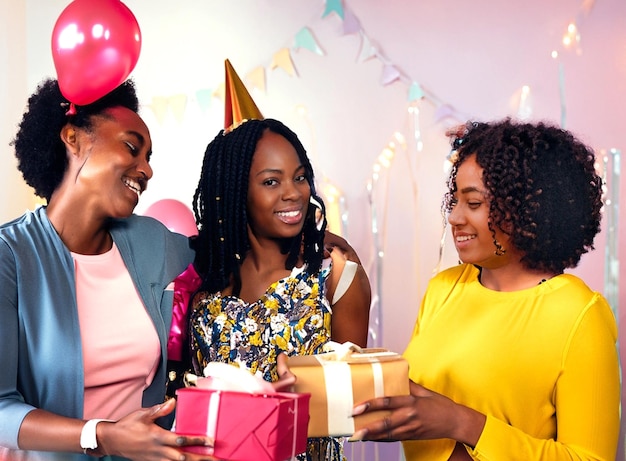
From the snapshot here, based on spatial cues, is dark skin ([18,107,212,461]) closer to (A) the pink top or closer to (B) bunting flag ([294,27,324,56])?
(A) the pink top

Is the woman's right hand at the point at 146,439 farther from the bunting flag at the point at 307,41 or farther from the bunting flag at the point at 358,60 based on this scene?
the bunting flag at the point at 307,41

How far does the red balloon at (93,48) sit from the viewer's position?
1.90 metres

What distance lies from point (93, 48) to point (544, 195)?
116cm

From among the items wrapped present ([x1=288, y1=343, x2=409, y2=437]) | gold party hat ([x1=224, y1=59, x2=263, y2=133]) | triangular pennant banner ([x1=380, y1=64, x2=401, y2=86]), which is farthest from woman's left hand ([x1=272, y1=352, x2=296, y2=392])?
triangular pennant banner ([x1=380, y1=64, x2=401, y2=86])

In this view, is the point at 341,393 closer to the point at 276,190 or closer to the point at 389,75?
the point at 276,190

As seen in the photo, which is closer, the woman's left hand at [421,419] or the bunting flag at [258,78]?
the woman's left hand at [421,419]

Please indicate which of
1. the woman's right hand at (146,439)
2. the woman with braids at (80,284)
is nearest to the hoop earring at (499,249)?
the woman's right hand at (146,439)

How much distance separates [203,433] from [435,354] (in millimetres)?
561

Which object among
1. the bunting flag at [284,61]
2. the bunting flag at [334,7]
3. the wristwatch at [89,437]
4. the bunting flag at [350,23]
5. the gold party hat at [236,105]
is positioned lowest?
the wristwatch at [89,437]

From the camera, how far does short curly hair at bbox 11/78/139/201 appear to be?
6.24 ft

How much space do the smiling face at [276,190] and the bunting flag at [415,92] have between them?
5.73 ft

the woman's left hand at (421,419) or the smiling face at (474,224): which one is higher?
the smiling face at (474,224)

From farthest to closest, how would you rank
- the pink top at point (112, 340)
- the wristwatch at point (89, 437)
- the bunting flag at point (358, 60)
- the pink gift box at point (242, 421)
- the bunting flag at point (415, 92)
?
the bunting flag at point (415, 92) → the bunting flag at point (358, 60) → the pink top at point (112, 340) → the wristwatch at point (89, 437) → the pink gift box at point (242, 421)

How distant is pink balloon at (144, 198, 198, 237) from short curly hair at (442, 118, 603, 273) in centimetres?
150
